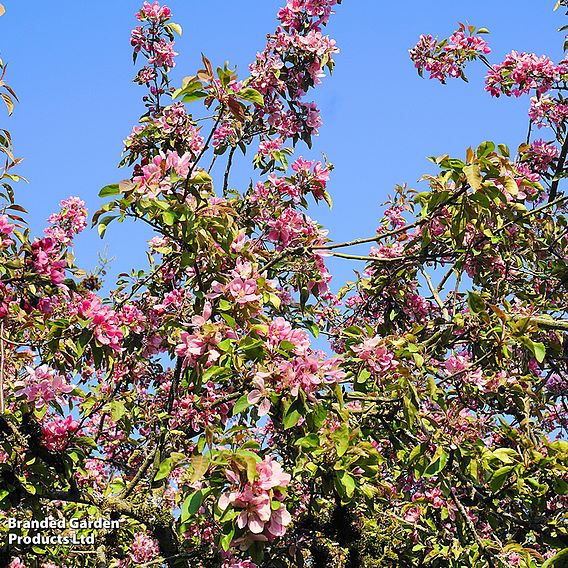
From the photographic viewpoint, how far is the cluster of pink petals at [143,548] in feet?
16.6

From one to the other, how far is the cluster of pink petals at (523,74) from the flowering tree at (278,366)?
1.09 metres

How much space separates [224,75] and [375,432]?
1.78 meters

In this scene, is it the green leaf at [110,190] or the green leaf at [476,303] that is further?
the green leaf at [476,303]

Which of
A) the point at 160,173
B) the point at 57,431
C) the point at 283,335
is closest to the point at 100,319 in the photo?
the point at 57,431

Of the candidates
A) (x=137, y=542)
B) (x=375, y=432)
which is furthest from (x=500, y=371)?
(x=137, y=542)

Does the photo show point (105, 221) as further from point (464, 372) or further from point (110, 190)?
point (464, 372)

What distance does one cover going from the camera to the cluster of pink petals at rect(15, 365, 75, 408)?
2.95 meters

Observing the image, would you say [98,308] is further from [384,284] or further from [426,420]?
[384,284]

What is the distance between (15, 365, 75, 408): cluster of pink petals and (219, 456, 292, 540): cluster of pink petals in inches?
48.1

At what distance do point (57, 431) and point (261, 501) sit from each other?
1.38 m

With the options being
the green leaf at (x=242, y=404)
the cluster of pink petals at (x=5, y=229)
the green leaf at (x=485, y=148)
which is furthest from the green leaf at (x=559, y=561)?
the cluster of pink petals at (x=5, y=229)

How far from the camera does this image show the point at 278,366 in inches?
93.6

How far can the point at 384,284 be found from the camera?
4.56 m

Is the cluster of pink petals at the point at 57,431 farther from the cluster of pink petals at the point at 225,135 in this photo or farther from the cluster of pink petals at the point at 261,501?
the cluster of pink petals at the point at 225,135
